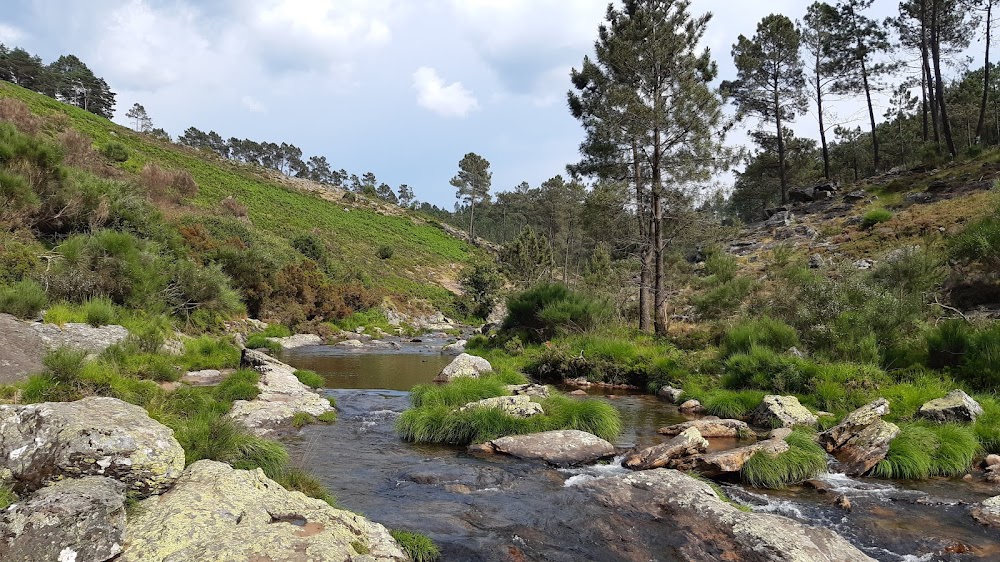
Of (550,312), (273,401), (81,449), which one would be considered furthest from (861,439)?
(550,312)

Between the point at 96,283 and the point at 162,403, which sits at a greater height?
the point at 96,283

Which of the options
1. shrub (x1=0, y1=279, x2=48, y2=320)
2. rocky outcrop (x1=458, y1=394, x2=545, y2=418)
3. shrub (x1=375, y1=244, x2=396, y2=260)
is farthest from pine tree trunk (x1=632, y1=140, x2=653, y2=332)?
shrub (x1=375, y1=244, x2=396, y2=260)

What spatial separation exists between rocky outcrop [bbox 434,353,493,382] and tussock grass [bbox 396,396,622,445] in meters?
5.32

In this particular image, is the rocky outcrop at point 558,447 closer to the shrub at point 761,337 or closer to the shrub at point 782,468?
the shrub at point 782,468

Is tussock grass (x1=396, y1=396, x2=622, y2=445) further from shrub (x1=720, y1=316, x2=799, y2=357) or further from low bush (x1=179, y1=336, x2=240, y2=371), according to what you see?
low bush (x1=179, y1=336, x2=240, y2=371)

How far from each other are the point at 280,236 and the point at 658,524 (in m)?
45.3

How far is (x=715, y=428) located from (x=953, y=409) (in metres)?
4.51

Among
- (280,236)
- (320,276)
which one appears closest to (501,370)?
(320,276)

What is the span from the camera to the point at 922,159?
39.1 meters

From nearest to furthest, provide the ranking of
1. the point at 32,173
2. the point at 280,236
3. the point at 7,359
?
the point at 7,359 → the point at 32,173 → the point at 280,236

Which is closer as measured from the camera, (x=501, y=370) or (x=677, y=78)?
(x=501, y=370)

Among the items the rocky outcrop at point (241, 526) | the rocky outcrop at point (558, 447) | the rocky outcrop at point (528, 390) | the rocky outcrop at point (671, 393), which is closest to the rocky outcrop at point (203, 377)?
the rocky outcrop at point (528, 390)

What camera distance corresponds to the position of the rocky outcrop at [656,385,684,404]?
15.2 m

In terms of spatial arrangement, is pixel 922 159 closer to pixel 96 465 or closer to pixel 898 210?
pixel 898 210
